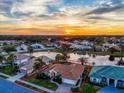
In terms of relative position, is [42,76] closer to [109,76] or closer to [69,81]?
[69,81]

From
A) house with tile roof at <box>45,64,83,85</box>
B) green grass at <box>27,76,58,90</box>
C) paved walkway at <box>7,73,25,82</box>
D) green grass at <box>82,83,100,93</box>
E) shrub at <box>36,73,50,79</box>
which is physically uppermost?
house with tile roof at <box>45,64,83,85</box>

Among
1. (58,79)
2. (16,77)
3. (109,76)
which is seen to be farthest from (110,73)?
(16,77)

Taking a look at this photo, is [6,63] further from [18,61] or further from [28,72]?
[28,72]

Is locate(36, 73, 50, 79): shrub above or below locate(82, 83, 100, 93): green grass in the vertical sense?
above

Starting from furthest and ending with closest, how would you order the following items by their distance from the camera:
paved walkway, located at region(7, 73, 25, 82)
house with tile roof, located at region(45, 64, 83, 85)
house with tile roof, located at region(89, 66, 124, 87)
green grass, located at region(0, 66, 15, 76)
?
1. green grass, located at region(0, 66, 15, 76)
2. paved walkway, located at region(7, 73, 25, 82)
3. house with tile roof, located at region(45, 64, 83, 85)
4. house with tile roof, located at region(89, 66, 124, 87)

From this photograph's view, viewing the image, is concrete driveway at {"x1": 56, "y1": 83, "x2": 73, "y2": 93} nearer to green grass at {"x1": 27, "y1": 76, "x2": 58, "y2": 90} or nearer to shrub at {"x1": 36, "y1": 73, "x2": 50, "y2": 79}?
green grass at {"x1": 27, "y1": 76, "x2": 58, "y2": 90}

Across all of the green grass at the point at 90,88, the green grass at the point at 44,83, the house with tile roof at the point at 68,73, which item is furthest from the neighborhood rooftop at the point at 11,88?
the green grass at the point at 90,88

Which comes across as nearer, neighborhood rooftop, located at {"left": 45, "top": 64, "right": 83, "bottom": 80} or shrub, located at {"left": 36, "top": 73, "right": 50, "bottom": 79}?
neighborhood rooftop, located at {"left": 45, "top": 64, "right": 83, "bottom": 80}

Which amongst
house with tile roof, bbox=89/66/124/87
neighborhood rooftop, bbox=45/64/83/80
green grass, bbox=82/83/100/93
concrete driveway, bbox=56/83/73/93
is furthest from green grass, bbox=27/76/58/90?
house with tile roof, bbox=89/66/124/87

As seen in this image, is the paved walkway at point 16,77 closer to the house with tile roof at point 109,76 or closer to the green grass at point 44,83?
the green grass at point 44,83
